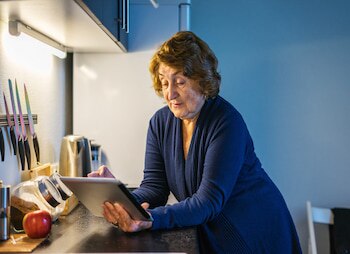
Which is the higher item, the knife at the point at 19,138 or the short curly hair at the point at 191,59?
the short curly hair at the point at 191,59

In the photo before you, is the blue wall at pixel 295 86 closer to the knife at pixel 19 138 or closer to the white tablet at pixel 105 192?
the knife at pixel 19 138

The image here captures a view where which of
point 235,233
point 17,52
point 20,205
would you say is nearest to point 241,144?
point 235,233

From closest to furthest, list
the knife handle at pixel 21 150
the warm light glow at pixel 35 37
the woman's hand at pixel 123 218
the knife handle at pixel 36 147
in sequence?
1. the woman's hand at pixel 123 218
2. the warm light glow at pixel 35 37
3. the knife handle at pixel 21 150
4. the knife handle at pixel 36 147

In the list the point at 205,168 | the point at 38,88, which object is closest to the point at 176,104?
the point at 205,168

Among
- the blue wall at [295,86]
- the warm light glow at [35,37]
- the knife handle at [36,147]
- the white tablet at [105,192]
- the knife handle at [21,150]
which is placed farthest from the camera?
the blue wall at [295,86]

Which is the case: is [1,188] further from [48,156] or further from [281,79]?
[281,79]

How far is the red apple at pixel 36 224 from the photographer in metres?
1.12

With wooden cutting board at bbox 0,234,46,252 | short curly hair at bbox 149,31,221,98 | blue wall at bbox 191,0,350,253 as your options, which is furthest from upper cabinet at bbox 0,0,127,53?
blue wall at bbox 191,0,350,253

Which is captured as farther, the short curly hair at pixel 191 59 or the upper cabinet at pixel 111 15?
the short curly hair at pixel 191 59

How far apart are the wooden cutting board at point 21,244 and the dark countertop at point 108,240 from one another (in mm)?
14

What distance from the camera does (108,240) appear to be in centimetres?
114

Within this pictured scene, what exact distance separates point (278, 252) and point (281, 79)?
1349 mm

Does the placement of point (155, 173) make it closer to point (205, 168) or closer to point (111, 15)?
point (205, 168)

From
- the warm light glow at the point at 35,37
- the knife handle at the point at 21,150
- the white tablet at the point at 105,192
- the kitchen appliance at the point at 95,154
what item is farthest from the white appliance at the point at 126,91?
the white tablet at the point at 105,192
